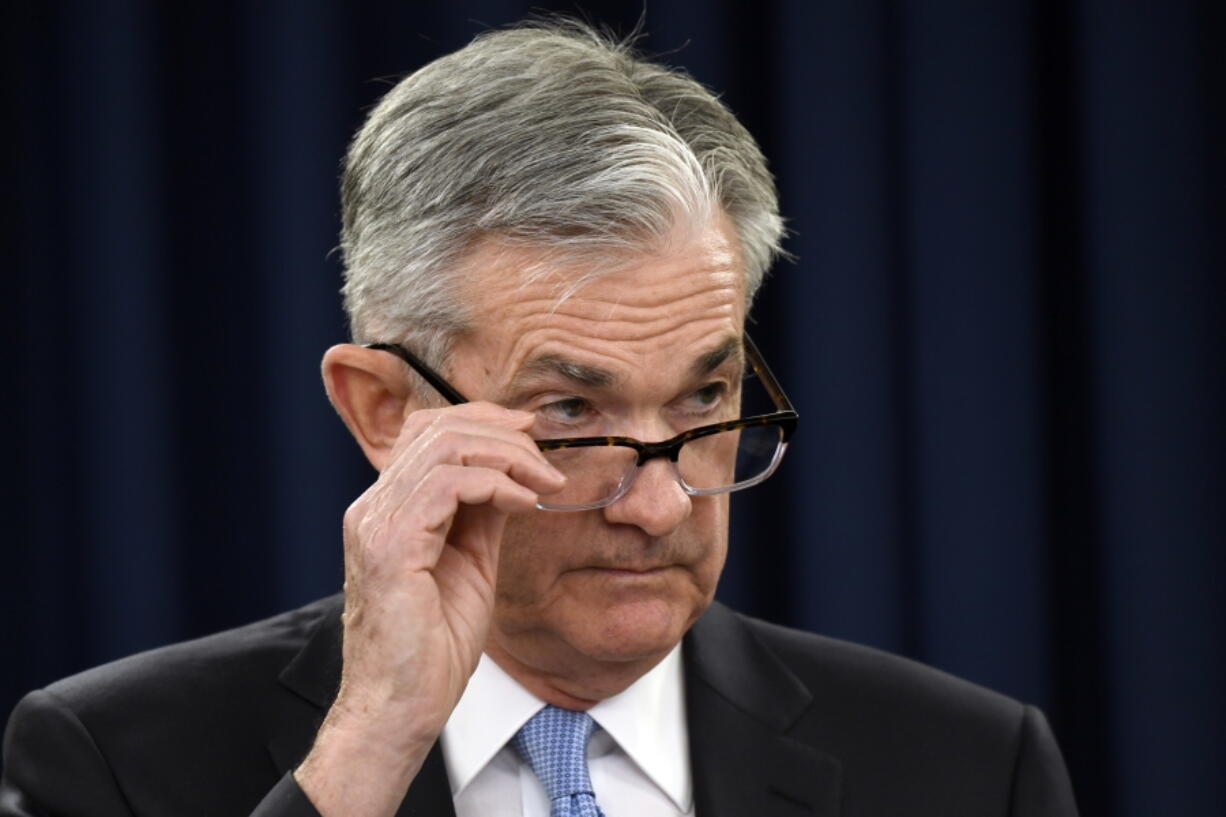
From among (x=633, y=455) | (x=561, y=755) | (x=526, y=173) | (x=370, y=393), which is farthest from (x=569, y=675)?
(x=526, y=173)

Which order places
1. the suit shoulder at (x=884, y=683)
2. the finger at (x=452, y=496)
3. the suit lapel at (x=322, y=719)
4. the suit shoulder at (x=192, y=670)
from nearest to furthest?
the finger at (x=452, y=496)
the suit lapel at (x=322, y=719)
the suit shoulder at (x=192, y=670)
the suit shoulder at (x=884, y=683)

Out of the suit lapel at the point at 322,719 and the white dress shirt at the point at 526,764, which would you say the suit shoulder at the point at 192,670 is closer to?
the suit lapel at the point at 322,719

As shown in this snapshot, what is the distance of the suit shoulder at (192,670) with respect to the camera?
200cm

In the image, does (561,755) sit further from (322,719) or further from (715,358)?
(715,358)

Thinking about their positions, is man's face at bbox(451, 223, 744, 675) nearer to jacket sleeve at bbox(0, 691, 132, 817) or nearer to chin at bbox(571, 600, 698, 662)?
chin at bbox(571, 600, 698, 662)

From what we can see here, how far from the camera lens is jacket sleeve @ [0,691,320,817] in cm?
189

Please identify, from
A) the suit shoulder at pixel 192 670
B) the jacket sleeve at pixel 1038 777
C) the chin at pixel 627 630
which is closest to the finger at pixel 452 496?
the chin at pixel 627 630

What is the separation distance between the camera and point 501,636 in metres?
1.93

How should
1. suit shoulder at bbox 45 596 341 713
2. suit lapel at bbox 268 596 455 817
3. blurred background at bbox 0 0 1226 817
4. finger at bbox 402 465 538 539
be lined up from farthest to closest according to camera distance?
blurred background at bbox 0 0 1226 817, suit shoulder at bbox 45 596 341 713, suit lapel at bbox 268 596 455 817, finger at bbox 402 465 538 539

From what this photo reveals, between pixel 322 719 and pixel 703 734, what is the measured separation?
45 centimetres

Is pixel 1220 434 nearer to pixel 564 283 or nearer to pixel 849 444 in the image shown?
pixel 849 444

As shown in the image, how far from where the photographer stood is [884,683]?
2170mm

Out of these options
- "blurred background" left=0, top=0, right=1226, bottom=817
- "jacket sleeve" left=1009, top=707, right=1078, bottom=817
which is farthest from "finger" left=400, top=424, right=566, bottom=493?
"blurred background" left=0, top=0, right=1226, bottom=817

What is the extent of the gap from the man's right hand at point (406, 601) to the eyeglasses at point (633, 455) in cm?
9
